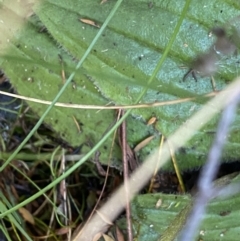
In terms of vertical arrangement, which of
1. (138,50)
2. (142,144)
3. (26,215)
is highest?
(138,50)

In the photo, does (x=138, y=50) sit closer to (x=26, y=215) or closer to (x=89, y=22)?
(x=89, y=22)

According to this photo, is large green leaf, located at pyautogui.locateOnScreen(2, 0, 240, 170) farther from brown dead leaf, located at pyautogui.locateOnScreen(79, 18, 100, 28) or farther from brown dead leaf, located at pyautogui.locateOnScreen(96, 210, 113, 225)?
brown dead leaf, located at pyautogui.locateOnScreen(96, 210, 113, 225)

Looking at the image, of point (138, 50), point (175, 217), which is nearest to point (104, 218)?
point (175, 217)

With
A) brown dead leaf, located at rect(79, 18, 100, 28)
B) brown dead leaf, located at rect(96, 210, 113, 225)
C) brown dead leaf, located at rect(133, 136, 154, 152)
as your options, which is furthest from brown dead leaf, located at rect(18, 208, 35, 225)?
brown dead leaf, located at rect(79, 18, 100, 28)

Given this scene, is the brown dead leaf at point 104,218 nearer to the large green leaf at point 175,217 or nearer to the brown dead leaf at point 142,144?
the large green leaf at point 175,217

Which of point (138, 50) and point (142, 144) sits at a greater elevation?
point (138, 50)

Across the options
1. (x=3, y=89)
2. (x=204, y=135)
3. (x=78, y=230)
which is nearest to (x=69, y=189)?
(x=78, y=230)

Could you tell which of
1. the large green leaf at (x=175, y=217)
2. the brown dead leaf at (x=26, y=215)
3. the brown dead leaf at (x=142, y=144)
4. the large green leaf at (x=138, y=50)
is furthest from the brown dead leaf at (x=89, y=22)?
the brown dead leaf at (x=26, y=215)

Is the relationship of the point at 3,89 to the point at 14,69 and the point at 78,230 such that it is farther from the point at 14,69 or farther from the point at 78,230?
the point at 78,230
